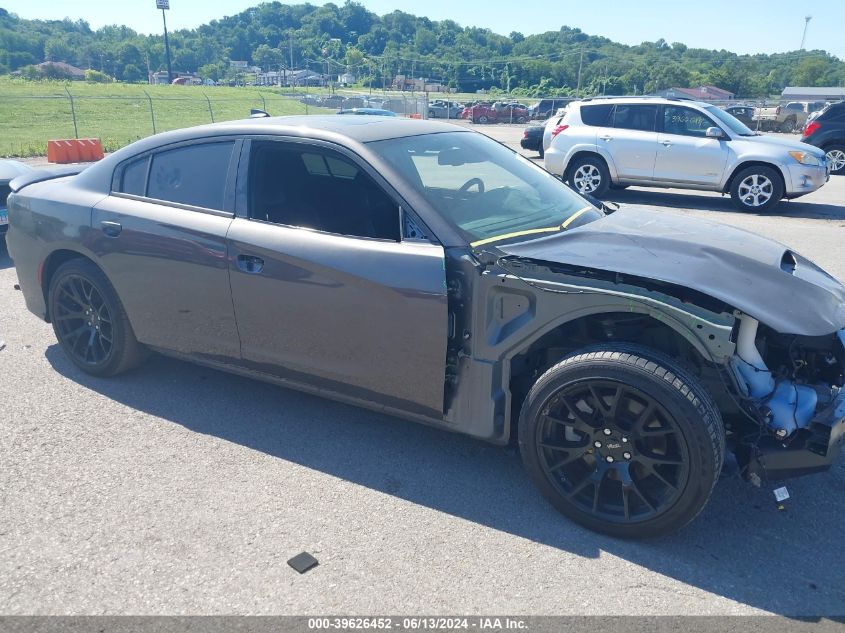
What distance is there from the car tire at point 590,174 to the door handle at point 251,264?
369 inches

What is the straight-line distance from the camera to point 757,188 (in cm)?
1101

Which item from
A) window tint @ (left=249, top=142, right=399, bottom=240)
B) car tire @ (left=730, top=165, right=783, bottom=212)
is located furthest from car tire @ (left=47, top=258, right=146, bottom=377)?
car tire @ (left=730, top=165, right=783, bottom=212)

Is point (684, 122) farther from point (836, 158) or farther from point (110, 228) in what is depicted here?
point (110, 228)

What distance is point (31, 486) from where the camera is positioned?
3.37m

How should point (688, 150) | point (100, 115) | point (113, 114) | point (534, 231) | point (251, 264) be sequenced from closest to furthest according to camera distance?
point (534, 231), point (251, 264), point (688, 150), point (100, 115), point (113, 114)

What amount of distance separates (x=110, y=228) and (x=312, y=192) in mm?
1309

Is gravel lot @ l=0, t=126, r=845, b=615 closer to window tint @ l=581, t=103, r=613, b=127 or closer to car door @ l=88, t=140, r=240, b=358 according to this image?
car door @ l=88, t=140, r=240, b=358

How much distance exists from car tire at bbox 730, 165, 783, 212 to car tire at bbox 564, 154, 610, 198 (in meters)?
2.08

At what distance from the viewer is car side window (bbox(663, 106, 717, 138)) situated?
11477mm

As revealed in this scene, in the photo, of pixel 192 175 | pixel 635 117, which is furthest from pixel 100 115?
pixel 192 175

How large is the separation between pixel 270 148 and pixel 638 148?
30.8 ft

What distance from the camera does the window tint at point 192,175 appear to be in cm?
387

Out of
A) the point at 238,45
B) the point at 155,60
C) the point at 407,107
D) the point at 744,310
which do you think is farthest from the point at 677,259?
the point at 238,45

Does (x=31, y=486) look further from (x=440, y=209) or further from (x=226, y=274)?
(x=440, y=209)
